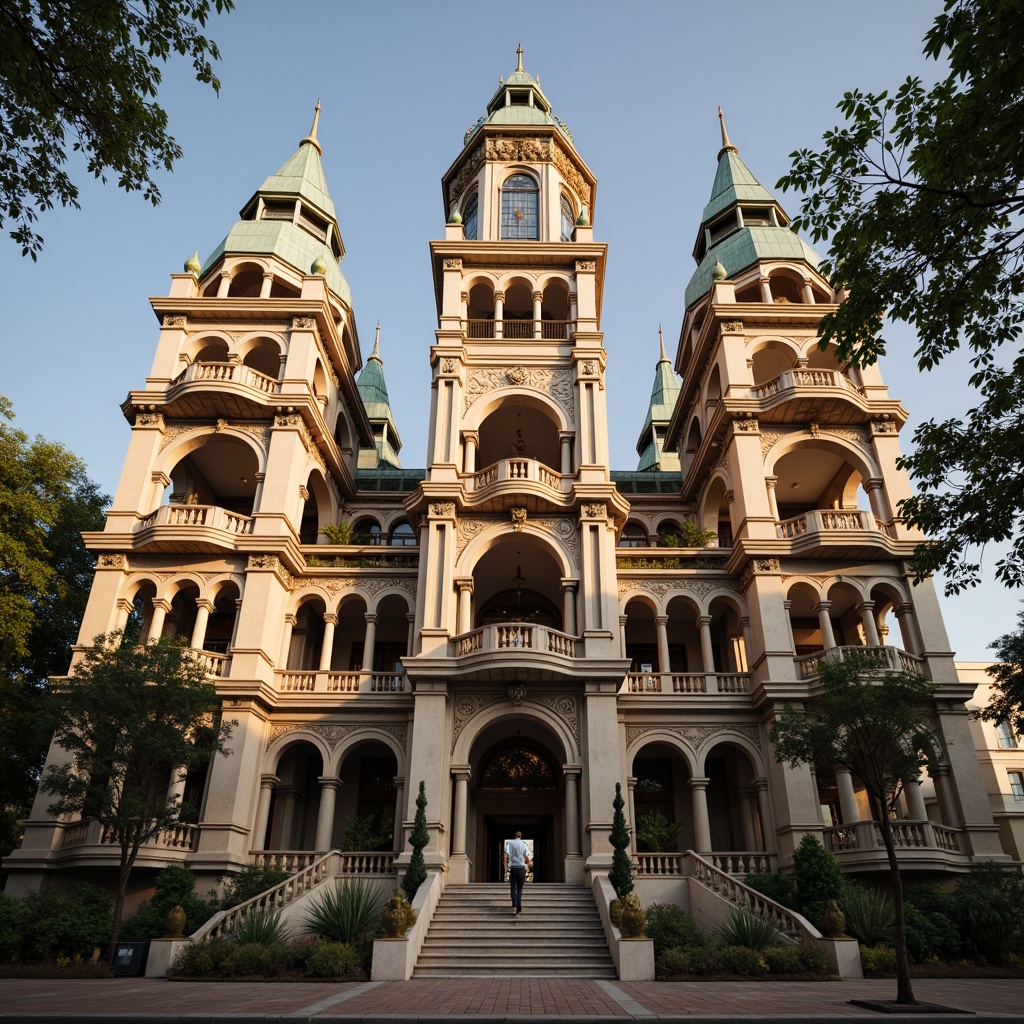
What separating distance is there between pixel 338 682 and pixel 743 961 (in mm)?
16113

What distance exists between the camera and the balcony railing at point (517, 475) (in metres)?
28.1

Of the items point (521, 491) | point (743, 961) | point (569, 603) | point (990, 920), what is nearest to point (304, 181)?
point (521, 491)

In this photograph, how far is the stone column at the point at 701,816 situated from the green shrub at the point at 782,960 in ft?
26.7

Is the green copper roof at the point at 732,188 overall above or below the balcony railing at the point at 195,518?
above

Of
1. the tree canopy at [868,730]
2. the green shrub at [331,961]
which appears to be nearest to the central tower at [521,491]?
the green shrub at [331,961]

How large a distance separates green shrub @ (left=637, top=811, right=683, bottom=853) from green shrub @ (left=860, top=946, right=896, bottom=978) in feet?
26.0

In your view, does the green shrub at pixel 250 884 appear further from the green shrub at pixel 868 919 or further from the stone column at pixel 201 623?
the green shrub at pixel 868 919

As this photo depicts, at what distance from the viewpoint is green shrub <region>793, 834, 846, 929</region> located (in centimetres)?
1897

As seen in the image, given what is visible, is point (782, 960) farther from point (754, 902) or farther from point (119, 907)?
point (119, 907)

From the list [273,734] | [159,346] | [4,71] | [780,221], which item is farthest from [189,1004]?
[780,221]

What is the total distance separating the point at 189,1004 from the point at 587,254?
2979cm

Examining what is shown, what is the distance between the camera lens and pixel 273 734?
26.4m

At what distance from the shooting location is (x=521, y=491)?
27.4m

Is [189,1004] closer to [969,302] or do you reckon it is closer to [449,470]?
[969,302]
